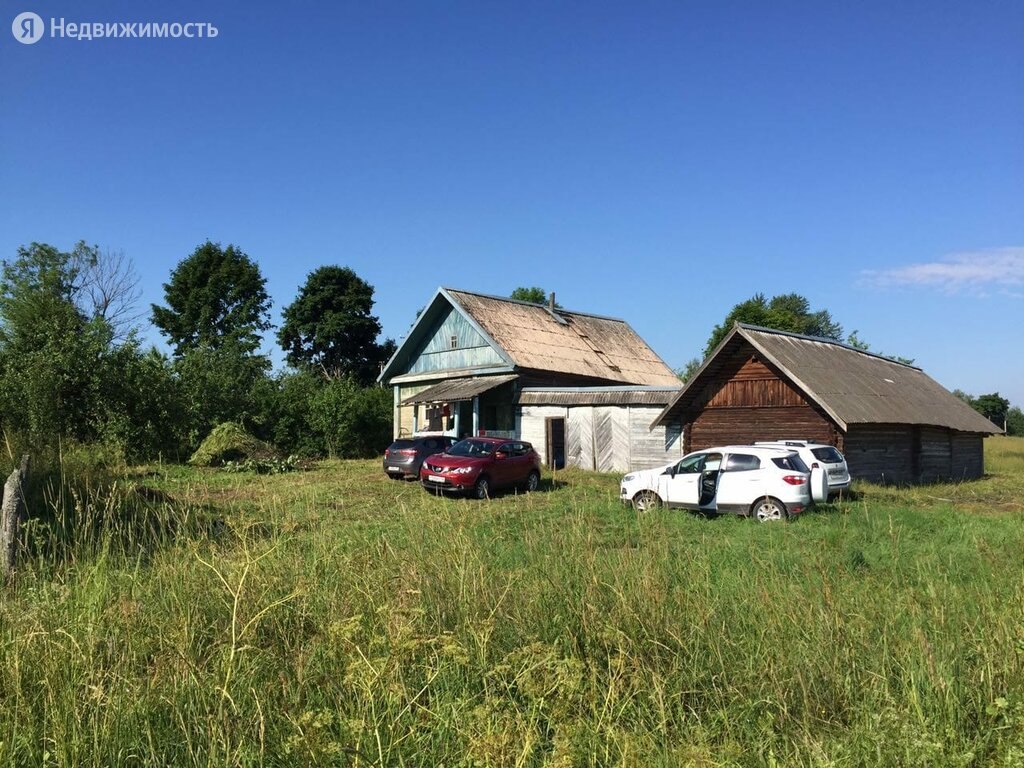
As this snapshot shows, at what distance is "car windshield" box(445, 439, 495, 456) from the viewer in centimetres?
1998

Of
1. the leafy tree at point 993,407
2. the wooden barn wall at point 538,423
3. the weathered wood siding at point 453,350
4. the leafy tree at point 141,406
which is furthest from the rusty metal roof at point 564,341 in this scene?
the leafy tree at point 993,407

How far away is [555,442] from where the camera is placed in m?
27.2

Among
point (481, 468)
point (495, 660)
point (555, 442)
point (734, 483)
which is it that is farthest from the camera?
point (555, 442)

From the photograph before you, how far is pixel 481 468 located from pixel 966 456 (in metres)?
21.4

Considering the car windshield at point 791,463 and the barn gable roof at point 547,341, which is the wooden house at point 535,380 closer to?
the barn gable roof at point 547,341

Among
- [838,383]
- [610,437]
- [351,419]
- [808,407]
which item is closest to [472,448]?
[610,437]

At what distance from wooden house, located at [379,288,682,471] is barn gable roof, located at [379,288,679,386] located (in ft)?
0.21

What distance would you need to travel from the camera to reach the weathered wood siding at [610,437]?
79.0ft

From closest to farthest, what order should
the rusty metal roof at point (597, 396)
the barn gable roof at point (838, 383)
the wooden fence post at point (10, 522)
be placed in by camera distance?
the wooden fence post at point (10, 522) < the barn gable roof at point (838, 383) < the rusty metal roof at point (597, 396)

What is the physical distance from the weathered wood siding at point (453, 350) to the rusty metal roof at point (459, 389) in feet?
2.49

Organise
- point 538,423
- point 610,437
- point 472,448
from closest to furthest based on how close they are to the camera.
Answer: point 472,448 < point 610,437 < point 538,423

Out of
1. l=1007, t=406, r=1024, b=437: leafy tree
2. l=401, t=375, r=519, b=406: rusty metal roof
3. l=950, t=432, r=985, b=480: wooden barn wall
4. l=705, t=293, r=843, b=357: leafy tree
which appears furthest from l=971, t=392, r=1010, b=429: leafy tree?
l=401, t=375, r=519, b=406: rusty metal roof

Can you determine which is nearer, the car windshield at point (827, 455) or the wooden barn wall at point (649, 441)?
the car windshield at point (827, 455)

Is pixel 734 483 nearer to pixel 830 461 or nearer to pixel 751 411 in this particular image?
pixel 830 461
